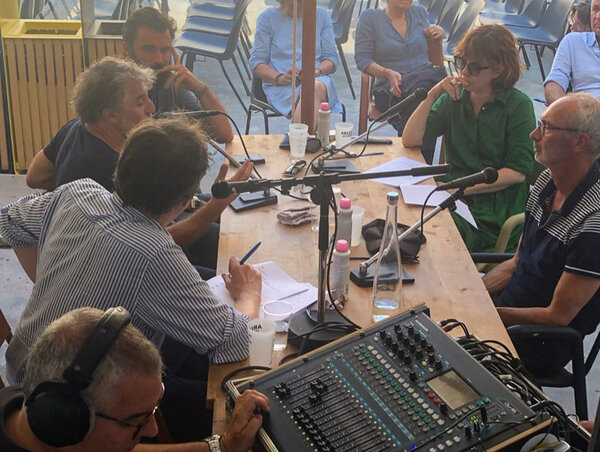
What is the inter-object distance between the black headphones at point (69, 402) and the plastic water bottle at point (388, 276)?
930 mm

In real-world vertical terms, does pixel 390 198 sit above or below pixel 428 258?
above

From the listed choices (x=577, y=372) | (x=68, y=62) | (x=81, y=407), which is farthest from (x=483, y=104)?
(x=68, y=62)

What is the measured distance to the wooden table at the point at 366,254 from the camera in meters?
1.95

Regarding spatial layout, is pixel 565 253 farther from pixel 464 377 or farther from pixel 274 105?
pixel 274 105

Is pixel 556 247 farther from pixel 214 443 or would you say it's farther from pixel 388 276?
pixel 214 443

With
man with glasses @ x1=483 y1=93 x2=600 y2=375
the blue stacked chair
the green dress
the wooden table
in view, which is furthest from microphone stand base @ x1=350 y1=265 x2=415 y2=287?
the blue stacked chair

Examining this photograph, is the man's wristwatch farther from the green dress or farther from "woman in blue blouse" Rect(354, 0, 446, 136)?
"woman in blue blouse" Rect(354, 0, 446, 136)

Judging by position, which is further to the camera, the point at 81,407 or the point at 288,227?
the point at 288,227

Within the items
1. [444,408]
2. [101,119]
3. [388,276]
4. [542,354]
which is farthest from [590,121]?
[101,119]

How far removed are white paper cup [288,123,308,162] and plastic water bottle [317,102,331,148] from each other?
11 centimetres

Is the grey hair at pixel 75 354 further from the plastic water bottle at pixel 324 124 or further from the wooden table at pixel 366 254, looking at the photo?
the plastic water bottle at pixel 324 124

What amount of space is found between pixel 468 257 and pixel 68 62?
304 centimetres

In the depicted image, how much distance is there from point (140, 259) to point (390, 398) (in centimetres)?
66

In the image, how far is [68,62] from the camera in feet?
14.4
